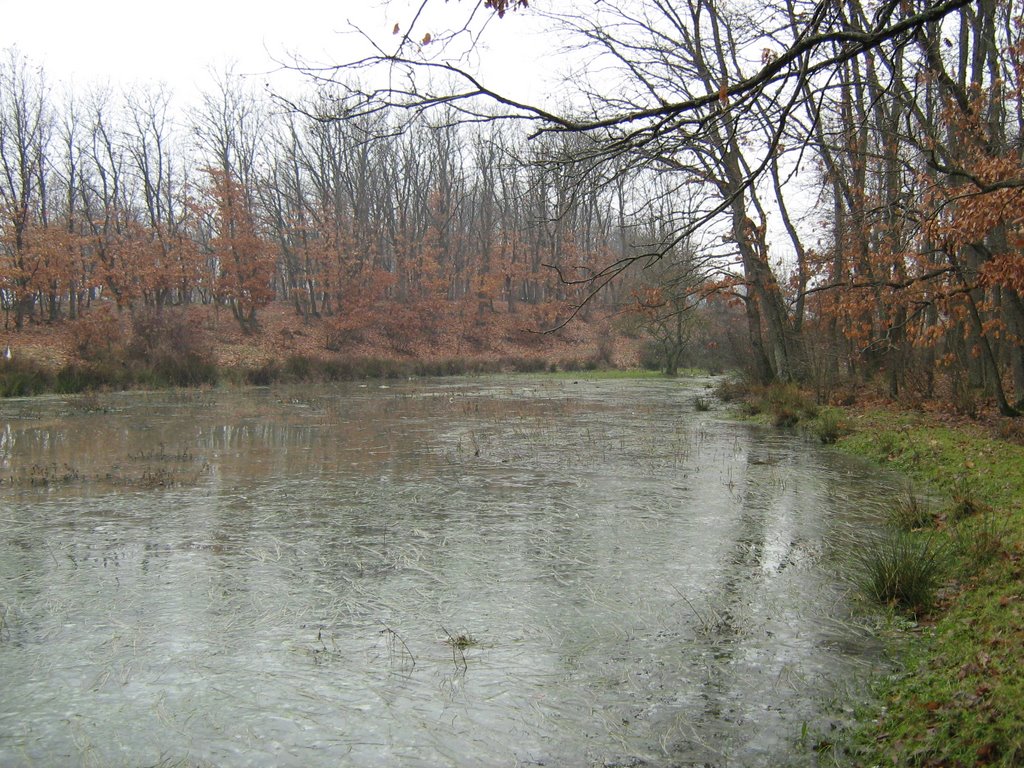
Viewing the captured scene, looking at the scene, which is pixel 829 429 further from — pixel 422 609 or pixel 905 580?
pixel 422 609

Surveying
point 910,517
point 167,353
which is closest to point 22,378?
point 167,353

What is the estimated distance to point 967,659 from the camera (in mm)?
3771

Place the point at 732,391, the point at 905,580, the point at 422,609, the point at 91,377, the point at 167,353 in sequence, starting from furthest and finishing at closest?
1. the point at 167,353
2. the point at 91,377
3. the point at 732,391
4. the point at 422,609
5. the point at 905,580

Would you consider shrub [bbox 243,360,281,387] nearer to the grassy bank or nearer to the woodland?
the woodland

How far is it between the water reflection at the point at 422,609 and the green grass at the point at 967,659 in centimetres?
31

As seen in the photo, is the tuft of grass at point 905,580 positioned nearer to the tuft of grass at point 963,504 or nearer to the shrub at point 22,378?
the tuft of grass at point 963,504

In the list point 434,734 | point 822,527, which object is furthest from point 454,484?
point 434,734

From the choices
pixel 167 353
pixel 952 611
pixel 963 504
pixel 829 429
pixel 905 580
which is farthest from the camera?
pixel 167 353

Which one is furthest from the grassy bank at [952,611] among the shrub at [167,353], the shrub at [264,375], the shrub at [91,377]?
the shrub at [264,375]

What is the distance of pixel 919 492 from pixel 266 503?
23.4ft

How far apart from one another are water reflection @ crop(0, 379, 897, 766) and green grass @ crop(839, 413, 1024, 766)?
314 millimetres

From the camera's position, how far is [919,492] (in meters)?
8.29

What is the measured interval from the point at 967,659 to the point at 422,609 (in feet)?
10.2

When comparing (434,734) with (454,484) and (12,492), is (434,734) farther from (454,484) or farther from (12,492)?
(12,492)
